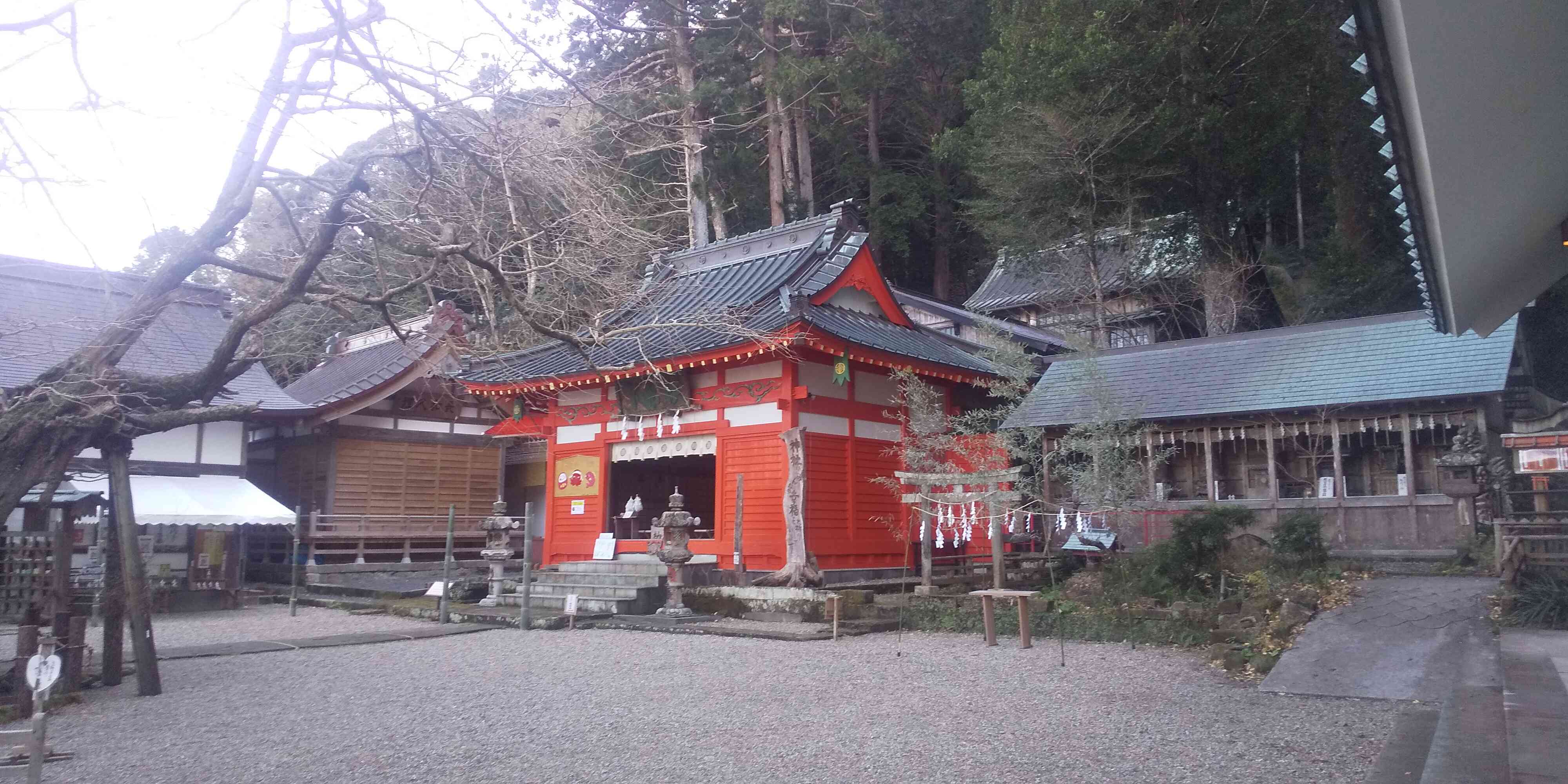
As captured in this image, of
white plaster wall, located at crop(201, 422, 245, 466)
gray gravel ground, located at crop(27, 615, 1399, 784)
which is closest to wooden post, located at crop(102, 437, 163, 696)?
gray gravel ground, located at crop(27, 615, 1399, 784)

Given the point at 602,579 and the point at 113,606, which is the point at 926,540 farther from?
the point at 113,606

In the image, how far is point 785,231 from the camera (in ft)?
54.2

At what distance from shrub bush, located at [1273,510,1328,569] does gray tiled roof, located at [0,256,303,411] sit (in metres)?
14.8

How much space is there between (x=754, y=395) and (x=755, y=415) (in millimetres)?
285

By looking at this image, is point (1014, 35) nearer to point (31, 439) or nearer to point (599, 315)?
point (599, 315)

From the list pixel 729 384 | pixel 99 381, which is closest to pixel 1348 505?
pixel 729 384

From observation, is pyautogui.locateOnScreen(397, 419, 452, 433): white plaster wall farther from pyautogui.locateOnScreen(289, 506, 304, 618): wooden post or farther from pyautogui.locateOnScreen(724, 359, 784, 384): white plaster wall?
pyautogui.locateOnScreen(724, 359, 784, 384): white plaster wall

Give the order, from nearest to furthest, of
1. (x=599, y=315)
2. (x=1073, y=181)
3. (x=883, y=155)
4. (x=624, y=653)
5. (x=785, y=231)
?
(x=599, y=315) < (x=624, y=653) < (x=785, y=231) < (x=1073, y=181) < (x=883, y=155)

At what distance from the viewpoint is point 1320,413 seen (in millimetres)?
14227

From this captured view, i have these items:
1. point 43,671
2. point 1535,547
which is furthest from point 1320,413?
point 43,671

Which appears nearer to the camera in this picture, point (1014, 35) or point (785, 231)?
point (785, 231)

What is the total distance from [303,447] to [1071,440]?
637 inches

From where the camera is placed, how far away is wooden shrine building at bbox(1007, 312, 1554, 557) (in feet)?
44.3

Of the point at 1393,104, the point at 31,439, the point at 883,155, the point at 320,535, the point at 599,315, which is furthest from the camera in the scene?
the point at 883,155
